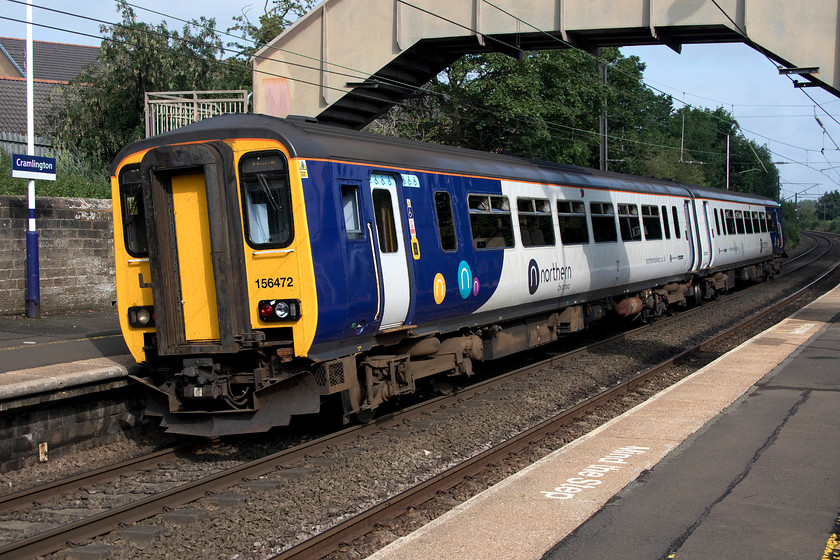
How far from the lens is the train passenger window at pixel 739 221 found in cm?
2504

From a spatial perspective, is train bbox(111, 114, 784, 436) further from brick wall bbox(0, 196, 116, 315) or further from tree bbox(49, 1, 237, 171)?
tree bbox(49, 1, 237, 171)

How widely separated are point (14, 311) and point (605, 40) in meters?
12.8

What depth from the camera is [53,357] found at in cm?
989

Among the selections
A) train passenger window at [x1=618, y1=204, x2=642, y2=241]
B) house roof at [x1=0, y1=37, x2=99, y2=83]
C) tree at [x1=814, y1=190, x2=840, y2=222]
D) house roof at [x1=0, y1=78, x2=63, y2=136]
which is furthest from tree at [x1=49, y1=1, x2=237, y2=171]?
tree at [x1=814, y1=190, x2=840, y2=222]

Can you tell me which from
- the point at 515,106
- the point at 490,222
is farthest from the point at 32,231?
the point at 515,106

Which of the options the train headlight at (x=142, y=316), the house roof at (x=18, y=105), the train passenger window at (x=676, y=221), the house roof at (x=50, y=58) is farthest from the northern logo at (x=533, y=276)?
the house roof at (x=50, y=58)

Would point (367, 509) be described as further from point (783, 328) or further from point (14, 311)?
point (783, 328)

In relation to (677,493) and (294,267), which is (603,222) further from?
(677,493)

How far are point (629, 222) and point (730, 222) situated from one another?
30.8ft

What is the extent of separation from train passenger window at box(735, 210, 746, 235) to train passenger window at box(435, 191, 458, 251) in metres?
17.6

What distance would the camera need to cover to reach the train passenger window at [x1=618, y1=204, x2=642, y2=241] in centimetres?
1576

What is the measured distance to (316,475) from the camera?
293 inches

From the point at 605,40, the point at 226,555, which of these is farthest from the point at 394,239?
the point at 605,40

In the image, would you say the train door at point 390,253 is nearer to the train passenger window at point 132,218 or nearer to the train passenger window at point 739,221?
the train passenger window at point 132,218
